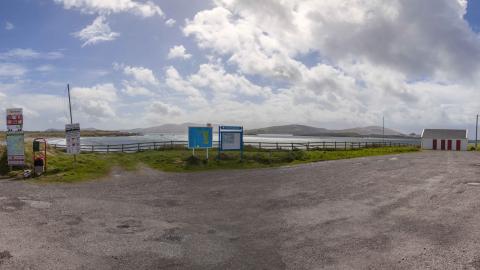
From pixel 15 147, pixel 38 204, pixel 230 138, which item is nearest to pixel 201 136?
pixel 230 138

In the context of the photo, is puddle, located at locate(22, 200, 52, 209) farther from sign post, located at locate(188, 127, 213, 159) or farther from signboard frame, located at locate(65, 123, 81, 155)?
sign post, located at locate(188, 127, 213, 159)

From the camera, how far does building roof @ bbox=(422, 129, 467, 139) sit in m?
53.9

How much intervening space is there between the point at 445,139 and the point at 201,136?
1610 inches

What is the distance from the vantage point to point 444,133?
55219 mm

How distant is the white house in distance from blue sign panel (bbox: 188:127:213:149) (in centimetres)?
3893

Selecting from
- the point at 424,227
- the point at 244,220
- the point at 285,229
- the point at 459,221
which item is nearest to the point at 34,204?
the point at 244,220

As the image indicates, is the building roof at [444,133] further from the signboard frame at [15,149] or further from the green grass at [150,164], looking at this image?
the signboard frame at [15,149]

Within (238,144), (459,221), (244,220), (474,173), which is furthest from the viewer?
(238,144)

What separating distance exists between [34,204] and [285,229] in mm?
9053

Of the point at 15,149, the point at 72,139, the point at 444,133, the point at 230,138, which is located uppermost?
the point at 444,133

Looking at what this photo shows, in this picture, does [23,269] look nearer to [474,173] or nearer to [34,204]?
[34,204]

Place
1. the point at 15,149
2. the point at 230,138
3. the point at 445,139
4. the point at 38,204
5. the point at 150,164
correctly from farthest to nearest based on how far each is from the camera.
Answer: the point at 445,139
the point at 230,138
the point at 150,164
the point at 15,149
the point at 38,204

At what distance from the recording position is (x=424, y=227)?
9578 millimetres

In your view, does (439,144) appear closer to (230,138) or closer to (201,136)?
(230,138)
